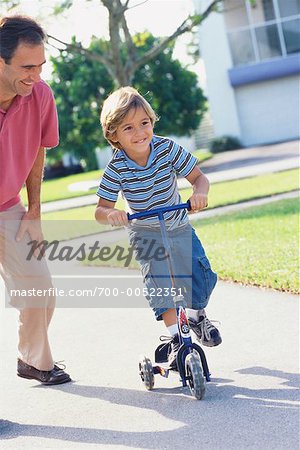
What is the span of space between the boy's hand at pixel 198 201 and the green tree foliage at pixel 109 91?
32325 millimetres

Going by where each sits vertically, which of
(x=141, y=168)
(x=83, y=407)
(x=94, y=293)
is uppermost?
(x=141, y=168)

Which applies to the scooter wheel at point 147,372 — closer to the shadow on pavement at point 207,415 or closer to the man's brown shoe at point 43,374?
the shadow on pavement at point 207,415

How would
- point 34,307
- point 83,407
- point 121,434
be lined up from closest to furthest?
1. point 121,434
2. point 83,407
3. point 34,307

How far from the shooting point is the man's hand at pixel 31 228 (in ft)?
17.4

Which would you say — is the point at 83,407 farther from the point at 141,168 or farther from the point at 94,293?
the point at 94,293

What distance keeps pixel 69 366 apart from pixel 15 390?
21.7 inches

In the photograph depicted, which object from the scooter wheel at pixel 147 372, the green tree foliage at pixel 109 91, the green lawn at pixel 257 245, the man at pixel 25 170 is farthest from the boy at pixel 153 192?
the green tree foliage at pixel 109 91

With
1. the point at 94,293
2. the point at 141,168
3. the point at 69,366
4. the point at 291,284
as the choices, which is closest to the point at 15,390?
the point at 69,366

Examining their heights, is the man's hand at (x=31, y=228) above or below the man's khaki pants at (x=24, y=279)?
above

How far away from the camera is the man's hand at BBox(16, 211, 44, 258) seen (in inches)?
209

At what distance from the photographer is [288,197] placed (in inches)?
568

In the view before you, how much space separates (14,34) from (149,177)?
1.14 meters

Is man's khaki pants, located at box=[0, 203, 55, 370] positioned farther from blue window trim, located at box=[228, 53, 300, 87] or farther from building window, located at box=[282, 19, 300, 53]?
building window, located at box=[282, 19, 300, 53]

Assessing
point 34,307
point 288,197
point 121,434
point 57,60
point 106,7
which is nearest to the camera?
point 121,434
